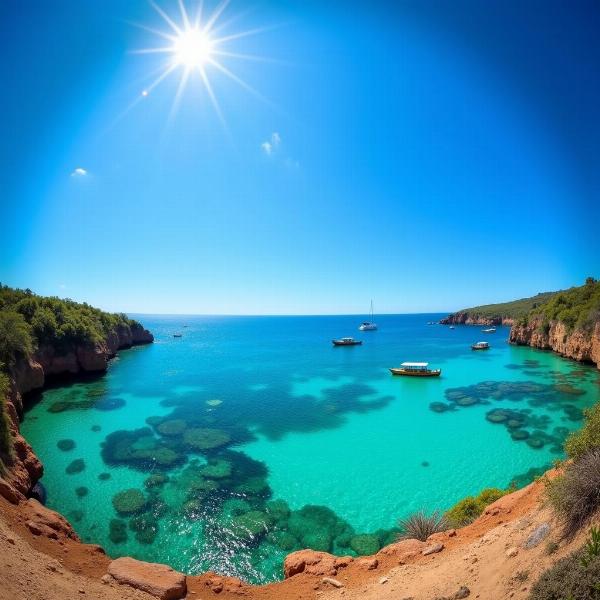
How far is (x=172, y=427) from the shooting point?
2631cm

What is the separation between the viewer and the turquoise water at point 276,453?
13781mm

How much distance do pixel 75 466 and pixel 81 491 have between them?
11.9ft

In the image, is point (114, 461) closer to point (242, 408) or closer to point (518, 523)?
point (242, 408)

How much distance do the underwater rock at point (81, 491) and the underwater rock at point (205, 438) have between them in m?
6.70

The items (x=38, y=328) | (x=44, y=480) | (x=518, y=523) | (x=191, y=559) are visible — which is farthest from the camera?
(x=38, y=328)

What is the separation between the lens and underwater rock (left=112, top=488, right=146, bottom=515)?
15172mm

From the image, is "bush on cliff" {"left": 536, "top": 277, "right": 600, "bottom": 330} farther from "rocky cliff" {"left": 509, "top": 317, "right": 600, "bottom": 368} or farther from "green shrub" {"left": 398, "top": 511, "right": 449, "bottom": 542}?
"green shrub" {"left": 398, "top": 511, "right": 449, "bottom": 542}

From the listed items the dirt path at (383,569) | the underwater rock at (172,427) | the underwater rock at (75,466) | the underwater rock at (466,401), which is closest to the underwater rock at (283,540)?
the dirt path at (383,569)

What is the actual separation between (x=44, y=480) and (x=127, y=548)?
8977 mm

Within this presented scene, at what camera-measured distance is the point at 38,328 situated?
39875 millimetres

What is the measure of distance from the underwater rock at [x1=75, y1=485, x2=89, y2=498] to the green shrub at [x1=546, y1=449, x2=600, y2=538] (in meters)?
20.5

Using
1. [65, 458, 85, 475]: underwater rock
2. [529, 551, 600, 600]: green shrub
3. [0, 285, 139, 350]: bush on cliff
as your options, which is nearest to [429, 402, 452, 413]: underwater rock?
[529, 551, 600, 600]: green shrub

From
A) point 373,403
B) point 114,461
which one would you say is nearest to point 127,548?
point 114,461

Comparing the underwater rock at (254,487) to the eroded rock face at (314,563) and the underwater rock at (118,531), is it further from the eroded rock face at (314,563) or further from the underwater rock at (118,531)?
the eroded rock face at (314,563)
